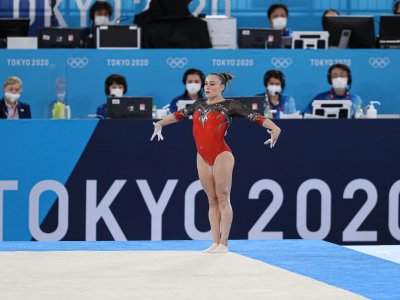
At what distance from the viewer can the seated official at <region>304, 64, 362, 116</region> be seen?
11672 mm

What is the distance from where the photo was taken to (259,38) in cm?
1259

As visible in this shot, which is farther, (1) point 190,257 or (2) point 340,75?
(2) point 340,75

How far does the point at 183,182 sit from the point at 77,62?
3.11 m

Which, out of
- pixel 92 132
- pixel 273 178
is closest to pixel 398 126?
pixel 273 178

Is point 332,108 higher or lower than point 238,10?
lower

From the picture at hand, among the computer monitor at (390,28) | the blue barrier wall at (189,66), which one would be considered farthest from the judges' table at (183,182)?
the computer monitor at (390,28)

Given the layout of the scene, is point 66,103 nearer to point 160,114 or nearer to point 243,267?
point 160,114

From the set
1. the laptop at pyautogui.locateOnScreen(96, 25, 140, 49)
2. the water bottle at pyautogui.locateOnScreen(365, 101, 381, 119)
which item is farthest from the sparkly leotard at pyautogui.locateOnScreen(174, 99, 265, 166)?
the laptop at pyautogui.locateOnScreen(96, 25, 140, 49)

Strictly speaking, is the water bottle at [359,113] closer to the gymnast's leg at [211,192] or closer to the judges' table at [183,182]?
the judges' table at [183,182]

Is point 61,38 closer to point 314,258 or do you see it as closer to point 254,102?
point 254,102

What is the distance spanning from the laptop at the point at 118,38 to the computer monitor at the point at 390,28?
298 centimetres

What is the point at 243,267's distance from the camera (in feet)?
21.8

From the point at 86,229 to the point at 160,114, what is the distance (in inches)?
68.3

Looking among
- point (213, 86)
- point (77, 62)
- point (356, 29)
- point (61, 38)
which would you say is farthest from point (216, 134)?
point (356, 29)
